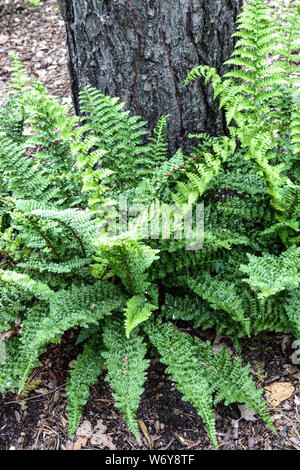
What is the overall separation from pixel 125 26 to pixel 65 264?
149 cm

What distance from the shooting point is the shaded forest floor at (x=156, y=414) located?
2.19 metres

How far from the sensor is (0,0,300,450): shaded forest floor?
A: 2.19 m

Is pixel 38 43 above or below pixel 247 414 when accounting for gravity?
above

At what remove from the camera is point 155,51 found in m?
2.58

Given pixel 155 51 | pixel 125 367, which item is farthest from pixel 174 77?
pixel 125 367

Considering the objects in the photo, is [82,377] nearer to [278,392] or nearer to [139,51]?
[278,392]

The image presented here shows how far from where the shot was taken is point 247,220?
2.62m

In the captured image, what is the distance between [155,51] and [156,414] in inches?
84.1

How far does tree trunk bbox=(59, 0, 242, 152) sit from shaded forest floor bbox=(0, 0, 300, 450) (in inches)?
57.8

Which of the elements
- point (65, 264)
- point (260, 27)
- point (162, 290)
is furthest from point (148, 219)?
point (260, 27)

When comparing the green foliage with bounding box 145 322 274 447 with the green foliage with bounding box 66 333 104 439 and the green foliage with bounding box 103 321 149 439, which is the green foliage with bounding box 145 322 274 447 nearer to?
the green foliage with bounding box 103 321 149 439

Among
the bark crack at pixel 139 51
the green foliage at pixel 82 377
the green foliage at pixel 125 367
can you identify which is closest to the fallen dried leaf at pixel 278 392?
the green foliage at pixel 125 367

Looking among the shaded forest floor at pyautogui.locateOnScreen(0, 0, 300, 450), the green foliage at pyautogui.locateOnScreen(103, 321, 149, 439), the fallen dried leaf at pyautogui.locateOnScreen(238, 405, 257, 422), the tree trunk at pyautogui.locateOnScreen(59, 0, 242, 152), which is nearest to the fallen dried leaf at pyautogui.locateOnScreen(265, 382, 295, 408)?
the shaded forest floor at pyautogui.locateOnScreen(0, 0, 300, 450)
